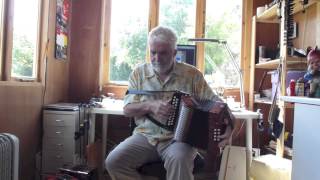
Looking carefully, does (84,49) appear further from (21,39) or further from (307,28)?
(307,28)

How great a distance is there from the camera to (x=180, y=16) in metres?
3.08

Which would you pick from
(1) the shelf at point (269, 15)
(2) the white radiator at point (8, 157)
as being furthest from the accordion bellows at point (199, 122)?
(1) the shelf at point (269, 15)

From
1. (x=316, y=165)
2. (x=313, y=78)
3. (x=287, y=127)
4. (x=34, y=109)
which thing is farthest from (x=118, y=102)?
(x=316, y=165)

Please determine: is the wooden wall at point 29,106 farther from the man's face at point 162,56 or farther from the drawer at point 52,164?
the man's face at point 162,56

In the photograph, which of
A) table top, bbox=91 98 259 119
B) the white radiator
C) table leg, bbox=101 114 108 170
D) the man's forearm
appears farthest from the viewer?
table leg, bbox=101 114 108 170

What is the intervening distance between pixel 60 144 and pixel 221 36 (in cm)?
178

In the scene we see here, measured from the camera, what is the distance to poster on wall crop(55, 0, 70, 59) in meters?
2.68

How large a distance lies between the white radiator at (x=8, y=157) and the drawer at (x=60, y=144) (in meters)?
0.64

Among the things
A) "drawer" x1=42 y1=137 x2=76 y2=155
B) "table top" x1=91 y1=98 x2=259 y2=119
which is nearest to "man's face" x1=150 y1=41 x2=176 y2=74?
"table top" x1=91 y1=98 x2=259 y2=119

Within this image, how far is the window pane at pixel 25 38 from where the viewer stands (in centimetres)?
217

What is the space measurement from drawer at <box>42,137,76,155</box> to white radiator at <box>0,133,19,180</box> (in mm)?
645

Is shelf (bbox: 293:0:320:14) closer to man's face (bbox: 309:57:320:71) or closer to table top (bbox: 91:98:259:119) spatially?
man's face (bbox: 309:57:320:71)

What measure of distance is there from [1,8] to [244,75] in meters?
2.15

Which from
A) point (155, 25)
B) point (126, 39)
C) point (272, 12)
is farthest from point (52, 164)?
point (272, 12)
